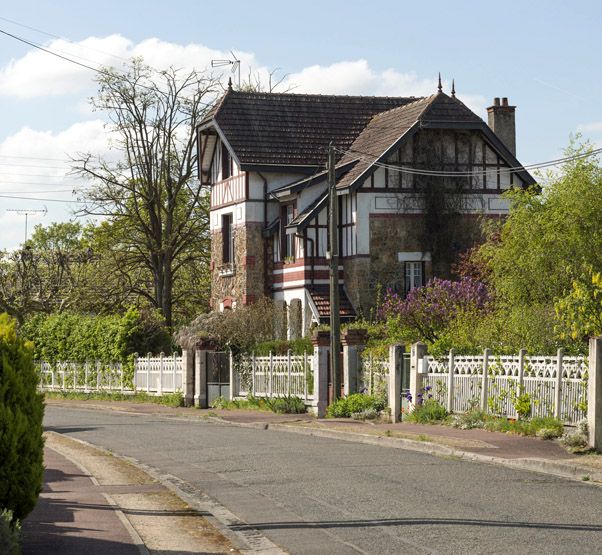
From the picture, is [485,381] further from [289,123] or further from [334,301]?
[289,123]

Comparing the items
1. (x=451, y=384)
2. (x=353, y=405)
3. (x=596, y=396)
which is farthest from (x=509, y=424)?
(x=353, y=405)

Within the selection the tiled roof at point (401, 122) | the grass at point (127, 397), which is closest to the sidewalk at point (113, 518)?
the grass at point (127, 397)

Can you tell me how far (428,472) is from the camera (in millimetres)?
16266

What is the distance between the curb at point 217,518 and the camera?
10594 mm

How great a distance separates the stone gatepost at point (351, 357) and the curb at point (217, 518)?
39.6 feet

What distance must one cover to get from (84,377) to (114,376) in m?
2.96

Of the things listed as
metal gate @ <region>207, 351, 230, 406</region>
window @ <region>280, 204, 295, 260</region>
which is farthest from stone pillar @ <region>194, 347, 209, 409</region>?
window @ <region>280, 204, 295, 260</region>

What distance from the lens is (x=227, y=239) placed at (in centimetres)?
4794

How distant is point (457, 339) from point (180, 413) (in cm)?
881

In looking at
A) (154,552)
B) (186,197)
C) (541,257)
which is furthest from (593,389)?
(186,197)

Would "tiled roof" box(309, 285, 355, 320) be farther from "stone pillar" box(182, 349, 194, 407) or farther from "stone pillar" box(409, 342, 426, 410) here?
"stone pillar" box(409, 342, 426, 410)

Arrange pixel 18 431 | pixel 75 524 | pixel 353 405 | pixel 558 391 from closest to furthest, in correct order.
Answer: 1. pixel 18 431
2. pixel 75 524
3. pixel 558 391
4. pixel 353 405

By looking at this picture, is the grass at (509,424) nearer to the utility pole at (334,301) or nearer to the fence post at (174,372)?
the utility pole at (334,301)

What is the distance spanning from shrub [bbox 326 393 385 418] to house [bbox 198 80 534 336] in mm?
12238
